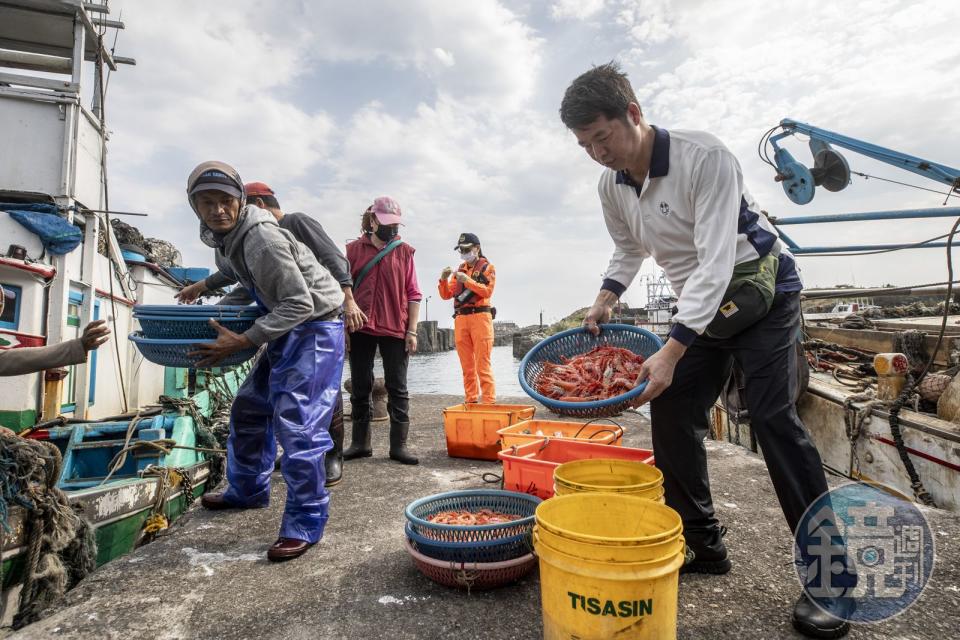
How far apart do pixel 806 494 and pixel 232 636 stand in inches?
94.5

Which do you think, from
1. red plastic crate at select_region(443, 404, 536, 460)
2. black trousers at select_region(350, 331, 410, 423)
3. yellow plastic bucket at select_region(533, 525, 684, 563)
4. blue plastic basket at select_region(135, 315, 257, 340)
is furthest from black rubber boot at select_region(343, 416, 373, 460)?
yellow plastic bucket at select_region(533, 525, 684, 563)

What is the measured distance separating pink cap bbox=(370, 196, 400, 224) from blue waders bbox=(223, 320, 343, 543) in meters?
1.81

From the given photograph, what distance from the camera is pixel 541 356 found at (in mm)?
3188

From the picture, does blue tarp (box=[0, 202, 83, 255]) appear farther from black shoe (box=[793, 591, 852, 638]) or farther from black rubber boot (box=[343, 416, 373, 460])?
black shoe (box=[793, 591, 852, 638])

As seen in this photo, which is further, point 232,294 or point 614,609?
point 232,294

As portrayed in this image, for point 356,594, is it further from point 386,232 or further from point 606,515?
point 386,232

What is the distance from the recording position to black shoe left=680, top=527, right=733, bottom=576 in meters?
2.51

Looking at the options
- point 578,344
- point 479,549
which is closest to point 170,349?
point 479,549

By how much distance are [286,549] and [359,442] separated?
213cm

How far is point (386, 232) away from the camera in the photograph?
493 cm

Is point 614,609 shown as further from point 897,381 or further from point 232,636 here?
point 897,381

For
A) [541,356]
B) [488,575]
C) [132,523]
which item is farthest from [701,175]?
[132,523]

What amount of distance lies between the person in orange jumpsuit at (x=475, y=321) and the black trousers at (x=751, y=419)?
4.21 meters

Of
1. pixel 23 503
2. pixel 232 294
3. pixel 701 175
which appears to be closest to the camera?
pixel 701 175
